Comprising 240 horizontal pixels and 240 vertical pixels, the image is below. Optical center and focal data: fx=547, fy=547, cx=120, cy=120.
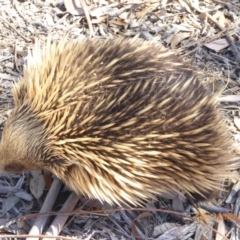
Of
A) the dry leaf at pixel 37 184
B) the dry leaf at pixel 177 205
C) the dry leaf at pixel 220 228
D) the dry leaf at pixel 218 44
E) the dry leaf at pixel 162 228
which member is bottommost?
the dry leaf at pixel 220 228

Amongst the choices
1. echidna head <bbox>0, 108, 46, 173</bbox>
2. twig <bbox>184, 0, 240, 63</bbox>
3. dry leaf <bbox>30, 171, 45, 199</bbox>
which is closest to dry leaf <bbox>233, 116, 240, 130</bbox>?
twig <bbox>184, 0, 240, 63</bbox>

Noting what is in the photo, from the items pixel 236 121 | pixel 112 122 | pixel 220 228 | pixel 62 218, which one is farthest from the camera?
pixel 236 121

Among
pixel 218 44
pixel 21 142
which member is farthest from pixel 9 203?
pixel 218 44

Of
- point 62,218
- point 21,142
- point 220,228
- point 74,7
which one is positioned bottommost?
point 220,228

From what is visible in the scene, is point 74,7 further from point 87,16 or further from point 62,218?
point 62,218

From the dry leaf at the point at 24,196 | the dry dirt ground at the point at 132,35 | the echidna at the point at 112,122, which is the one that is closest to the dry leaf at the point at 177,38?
the dry dirt ground at the point at 132,35

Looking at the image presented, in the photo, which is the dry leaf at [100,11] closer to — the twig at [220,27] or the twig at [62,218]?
the twig at [220,27]
